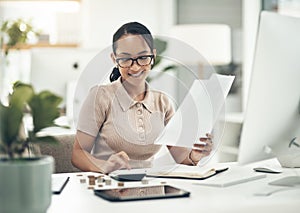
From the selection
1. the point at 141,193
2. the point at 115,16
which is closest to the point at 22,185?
the point at 141,193

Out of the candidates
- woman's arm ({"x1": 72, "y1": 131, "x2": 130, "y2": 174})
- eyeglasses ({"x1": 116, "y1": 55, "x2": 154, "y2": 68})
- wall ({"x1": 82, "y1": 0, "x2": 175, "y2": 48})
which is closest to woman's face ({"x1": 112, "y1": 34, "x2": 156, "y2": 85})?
Answer: eyeglasses ({"x1": 116, "y1": 55, "x2": 154, "y2": 68})

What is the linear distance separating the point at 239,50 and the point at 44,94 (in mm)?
3788

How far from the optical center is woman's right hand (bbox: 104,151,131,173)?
5.05 ft

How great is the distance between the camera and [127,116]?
1.54 m

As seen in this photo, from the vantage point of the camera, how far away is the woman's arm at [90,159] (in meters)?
1.54

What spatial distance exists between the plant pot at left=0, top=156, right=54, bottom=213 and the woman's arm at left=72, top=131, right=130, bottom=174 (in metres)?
0.56

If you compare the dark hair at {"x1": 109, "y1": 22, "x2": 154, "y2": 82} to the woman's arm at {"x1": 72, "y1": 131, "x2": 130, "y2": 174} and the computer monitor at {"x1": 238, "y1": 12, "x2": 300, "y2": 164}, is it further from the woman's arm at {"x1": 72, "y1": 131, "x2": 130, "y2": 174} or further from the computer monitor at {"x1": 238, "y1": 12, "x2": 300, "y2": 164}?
the computer monitor at {"x1": 238, "y1": 12, "x2": 300, "y2": 164}

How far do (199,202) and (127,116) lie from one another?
0.44 m

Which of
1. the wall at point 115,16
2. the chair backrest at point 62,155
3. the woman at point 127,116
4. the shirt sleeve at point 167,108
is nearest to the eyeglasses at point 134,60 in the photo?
the woman at point 127,116

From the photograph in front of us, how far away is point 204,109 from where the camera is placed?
1519 mm

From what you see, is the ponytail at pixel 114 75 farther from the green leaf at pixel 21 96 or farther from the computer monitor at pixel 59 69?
the computer monitor at pixel 59 69

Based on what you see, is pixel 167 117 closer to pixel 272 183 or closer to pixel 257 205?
pixel 272 183

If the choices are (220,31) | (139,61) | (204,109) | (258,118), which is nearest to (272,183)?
(258,118)

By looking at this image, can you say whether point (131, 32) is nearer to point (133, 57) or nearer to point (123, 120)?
point (133, 57)
